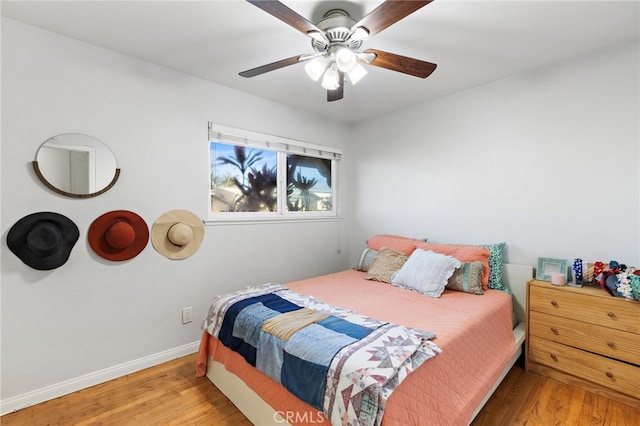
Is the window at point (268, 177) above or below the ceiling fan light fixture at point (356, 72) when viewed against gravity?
below

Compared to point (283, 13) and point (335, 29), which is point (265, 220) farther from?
point (283, 13)

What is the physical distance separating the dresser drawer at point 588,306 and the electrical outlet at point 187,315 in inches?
111

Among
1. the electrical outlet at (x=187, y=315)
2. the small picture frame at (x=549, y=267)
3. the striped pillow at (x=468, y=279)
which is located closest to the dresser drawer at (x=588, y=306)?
the small picture frame at (x=549, y=267)

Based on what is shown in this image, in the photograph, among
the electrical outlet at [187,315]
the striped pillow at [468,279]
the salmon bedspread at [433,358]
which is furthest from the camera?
the electrical outlet at [187,315]

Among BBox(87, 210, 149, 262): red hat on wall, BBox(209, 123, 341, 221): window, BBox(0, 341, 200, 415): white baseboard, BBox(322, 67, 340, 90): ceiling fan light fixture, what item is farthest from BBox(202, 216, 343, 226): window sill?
BBox(322, 67, 340, 90): ceiling fan light fixture

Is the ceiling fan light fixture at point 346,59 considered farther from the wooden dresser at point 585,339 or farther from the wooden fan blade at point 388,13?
the wooden dresser at point 585,339

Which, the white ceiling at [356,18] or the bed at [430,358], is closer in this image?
A: the bed at [430,358]

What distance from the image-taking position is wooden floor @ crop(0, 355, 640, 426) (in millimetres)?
1739

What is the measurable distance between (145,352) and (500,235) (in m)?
3.25

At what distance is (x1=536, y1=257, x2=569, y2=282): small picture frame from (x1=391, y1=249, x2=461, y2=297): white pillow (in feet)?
2.08

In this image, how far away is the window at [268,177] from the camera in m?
2.85

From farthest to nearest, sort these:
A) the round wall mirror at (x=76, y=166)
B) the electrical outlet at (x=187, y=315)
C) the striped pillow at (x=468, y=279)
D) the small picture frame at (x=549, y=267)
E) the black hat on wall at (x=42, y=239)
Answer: the electrical outlet at (x=187, y=315) < the striped pillow at (x=468, y=279) < the small picture frame at (x=549, y=267) < the round wall mirror at (x=76, y=166) < the black hat on wall at (x=42, y=239)

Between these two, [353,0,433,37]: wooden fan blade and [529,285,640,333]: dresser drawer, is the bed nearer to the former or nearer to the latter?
[529,285,640,333]: dresser drawer

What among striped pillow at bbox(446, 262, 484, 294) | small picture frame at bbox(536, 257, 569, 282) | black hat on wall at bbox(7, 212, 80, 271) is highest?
black hat on wall at bbox(7, 212, 80, 271)
